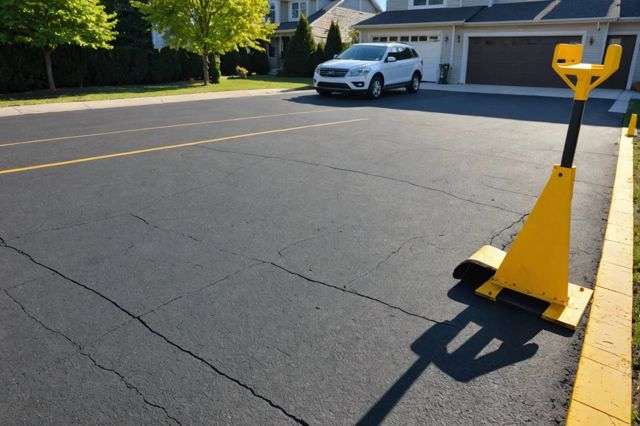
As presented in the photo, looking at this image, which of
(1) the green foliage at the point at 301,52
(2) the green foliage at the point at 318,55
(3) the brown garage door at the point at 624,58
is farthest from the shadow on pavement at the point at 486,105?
(2) the green foliage at the point at 318,55

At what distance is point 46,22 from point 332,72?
1080 centimetres

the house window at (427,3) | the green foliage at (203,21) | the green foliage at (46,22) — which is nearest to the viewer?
the green foliage at (46,22)

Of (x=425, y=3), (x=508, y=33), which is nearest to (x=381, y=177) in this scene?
(x=508, y=33)

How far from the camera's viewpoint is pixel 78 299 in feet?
11.0

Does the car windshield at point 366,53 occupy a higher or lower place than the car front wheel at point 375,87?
higher

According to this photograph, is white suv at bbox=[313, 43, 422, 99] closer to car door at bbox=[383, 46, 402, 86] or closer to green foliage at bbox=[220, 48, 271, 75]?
car door at bbox=[383, 46, 402, 86]

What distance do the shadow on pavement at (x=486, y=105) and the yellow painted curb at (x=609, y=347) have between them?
31.0 feet

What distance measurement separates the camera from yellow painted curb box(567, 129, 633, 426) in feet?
7.95

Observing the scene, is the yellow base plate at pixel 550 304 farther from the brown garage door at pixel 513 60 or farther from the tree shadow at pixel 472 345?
the brown garage door at pixel 513 60

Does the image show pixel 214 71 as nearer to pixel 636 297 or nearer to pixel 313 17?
pixel 313 17

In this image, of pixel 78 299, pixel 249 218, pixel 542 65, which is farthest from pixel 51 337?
pixel 542 65

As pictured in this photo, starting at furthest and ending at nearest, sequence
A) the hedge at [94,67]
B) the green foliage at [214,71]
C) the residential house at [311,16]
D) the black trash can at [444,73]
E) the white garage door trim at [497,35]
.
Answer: the residential house at [311,16] < the green foliage at [214,71] < the black trash can at [444,73] < the white garage door trim at [497,35] < the hedge at [94,67]

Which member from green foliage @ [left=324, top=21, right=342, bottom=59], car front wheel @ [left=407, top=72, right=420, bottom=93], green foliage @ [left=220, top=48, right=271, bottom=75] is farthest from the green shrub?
car front wheel @ [left=407, top=72, right=420, bottom=93]

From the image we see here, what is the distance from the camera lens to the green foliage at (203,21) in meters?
21.8
